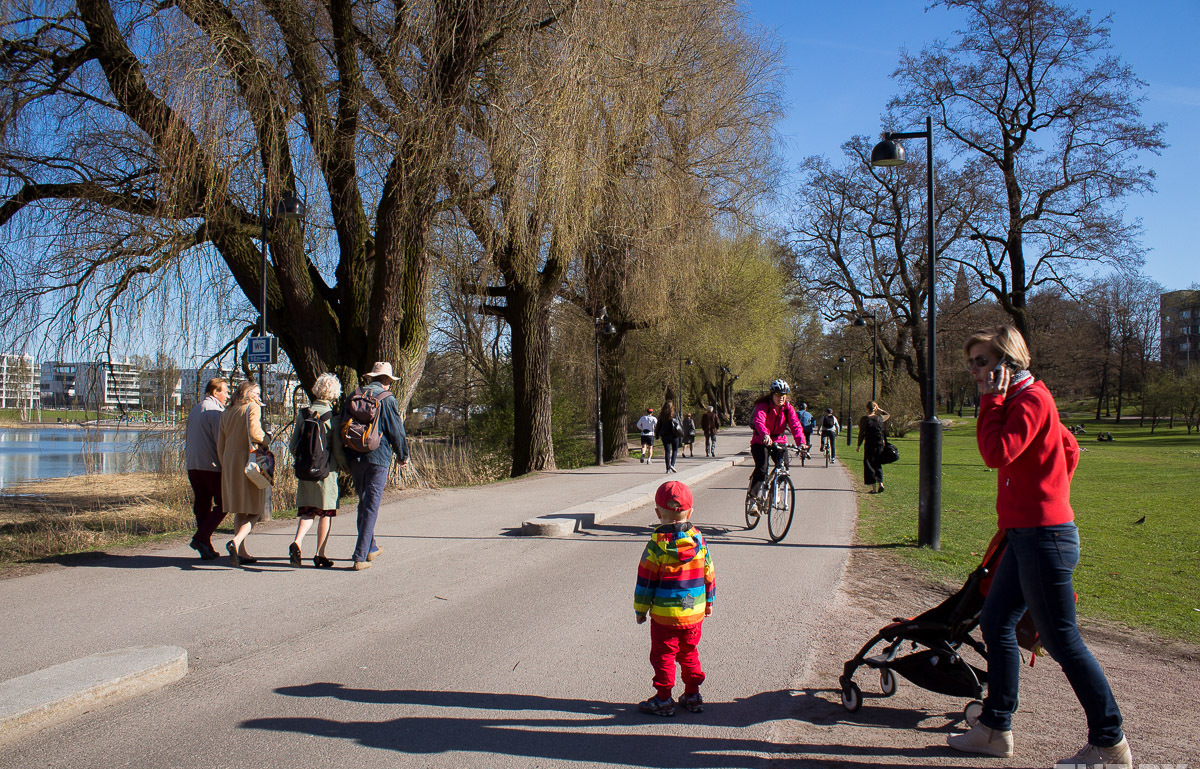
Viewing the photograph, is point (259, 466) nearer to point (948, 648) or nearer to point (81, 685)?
point (81, 685)

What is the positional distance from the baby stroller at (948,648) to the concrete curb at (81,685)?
3767 millimetres

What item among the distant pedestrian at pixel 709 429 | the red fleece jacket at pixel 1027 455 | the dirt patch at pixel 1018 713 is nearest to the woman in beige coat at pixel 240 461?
the dirt patch at pixel 1018 713

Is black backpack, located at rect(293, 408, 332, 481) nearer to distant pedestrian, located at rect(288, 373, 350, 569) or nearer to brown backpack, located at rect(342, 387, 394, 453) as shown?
distant pedestrian, located at rect(288, 373, 350, 569)

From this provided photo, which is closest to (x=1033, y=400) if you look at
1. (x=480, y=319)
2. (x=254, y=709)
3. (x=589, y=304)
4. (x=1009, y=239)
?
(x=254, y=709)

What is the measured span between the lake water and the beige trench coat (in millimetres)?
7161

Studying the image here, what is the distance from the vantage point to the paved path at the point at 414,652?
352 cm

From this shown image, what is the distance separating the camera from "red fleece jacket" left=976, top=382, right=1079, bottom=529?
329cm

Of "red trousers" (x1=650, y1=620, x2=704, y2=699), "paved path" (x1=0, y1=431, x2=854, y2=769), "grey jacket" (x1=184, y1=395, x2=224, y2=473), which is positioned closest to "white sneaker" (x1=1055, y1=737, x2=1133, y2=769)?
"paved path" (x1=0, y1=431, x2=854, y2=769)

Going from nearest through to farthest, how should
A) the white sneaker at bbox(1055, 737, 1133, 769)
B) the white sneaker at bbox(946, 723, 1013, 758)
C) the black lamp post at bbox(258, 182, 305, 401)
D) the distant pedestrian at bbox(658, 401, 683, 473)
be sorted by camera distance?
1. the white sneaker at bbox(1055, 737, 1133, 769)
2. the white sneaker at bbox(946, 723, 1013, 758)
3. the black lamp post at bbox(258, 182, 305, 401)
4. the distant pedestrian at bbox(658, 401, 683, 473)

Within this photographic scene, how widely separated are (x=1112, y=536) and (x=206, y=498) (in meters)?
11.0

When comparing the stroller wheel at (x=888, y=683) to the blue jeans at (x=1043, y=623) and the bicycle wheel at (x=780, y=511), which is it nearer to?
the blue jeans at (x=1043, y=623)

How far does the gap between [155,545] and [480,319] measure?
1229cm

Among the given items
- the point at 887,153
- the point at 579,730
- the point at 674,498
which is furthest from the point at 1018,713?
the point at 887,153

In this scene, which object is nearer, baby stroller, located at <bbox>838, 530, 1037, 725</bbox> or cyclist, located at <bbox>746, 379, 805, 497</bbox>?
baby stroller, located at <bbox>838, 530, 1037, 725</bbox>
